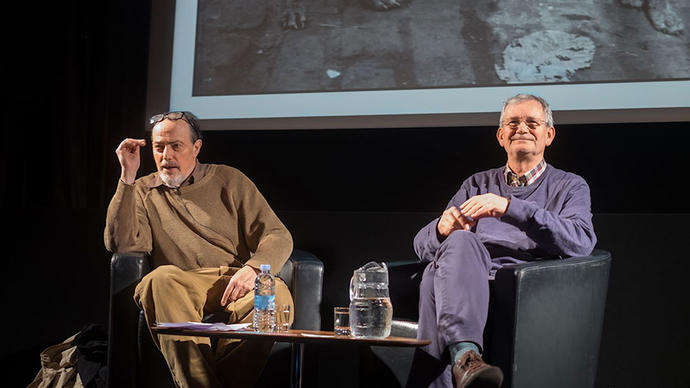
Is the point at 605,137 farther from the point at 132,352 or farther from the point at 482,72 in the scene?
the point at 132,352

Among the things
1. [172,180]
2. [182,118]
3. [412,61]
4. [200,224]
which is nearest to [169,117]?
[182,118]

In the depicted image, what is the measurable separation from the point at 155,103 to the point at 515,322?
2.18 metres

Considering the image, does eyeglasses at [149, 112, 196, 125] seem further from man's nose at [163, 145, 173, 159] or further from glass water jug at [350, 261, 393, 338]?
glass water jug at [350, 261, 393, 338]

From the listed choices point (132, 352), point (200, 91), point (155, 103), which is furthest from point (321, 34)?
point (132, 352)

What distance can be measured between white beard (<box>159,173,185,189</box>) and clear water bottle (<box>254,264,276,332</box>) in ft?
2.11

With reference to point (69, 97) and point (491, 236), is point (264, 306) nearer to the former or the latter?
point (491, 236)

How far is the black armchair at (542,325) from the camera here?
1.82 metres

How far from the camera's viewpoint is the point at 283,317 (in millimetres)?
2012

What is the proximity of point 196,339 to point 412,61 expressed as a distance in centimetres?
160

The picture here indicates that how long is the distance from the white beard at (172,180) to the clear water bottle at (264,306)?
0.64 m

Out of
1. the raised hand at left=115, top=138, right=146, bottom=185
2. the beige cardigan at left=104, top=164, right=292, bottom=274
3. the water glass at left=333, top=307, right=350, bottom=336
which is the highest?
the raised hand at left=115, top=138, right=146, bottom=185

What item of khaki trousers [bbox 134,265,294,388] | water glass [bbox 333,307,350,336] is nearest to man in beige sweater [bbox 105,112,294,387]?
khaki trousers [bbox 134,265,294,388]

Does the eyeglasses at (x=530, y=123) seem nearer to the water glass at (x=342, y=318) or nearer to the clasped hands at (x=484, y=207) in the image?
the clasped hands at (x=484, y=207)

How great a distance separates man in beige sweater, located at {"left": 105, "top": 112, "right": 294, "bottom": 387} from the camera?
2.10 meters
